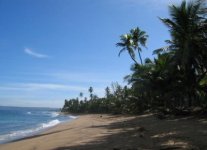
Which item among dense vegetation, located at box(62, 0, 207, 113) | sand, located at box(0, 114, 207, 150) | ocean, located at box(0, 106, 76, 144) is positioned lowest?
sand, located at box(0, 114, 207, 150)

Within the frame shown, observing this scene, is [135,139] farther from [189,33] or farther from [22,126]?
[22,126]

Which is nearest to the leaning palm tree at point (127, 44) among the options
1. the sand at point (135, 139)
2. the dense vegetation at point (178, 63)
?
the dense vegetation at point (178, 63)

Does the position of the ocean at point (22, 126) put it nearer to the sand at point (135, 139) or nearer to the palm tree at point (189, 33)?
the sand at point (135, 139)

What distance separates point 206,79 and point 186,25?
22.2 feet

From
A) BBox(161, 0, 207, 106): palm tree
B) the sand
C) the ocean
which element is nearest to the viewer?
the sand

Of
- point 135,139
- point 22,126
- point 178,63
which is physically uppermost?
point 178,63

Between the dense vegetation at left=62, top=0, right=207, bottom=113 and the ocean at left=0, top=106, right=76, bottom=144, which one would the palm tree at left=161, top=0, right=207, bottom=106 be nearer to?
the dense vegetation at left=62, top=0, right=207, bottom=113

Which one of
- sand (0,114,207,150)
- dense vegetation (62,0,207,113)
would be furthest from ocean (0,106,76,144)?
dense vegetation (62,0,207,113)

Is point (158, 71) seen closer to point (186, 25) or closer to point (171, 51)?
point (171, 51)

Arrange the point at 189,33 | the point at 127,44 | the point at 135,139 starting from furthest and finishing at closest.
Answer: the point at 127,44
the point at 189,33
the point at 135,139

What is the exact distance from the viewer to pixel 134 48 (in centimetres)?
4009

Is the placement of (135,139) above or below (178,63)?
below

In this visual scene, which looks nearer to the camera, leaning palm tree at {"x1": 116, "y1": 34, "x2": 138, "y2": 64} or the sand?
the sand

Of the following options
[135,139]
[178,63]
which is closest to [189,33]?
[178,63]
